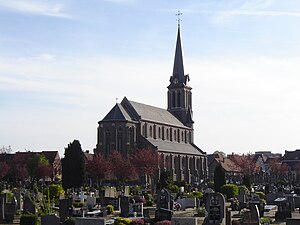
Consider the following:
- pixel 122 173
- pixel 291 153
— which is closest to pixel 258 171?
pixel 291 153

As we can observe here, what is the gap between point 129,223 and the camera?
23.8m

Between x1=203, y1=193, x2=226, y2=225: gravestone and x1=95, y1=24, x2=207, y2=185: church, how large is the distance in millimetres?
68712

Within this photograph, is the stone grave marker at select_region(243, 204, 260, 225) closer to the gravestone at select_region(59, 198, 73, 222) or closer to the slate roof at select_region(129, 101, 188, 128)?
the gravestone at select_region(59, 198, 73, 222)

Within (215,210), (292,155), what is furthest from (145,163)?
(292,155)

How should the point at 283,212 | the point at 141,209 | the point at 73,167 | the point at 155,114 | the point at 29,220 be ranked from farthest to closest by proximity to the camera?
the point at 155,114 < the point at 73,167 < the point at 141,209 < the point at 283,212 < the point at 29,220

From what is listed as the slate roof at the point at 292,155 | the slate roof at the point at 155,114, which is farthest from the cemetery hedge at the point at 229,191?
the slate roof at the point at 292,155

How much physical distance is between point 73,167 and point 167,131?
5144 centimetres

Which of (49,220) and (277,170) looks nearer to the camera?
(49,220)

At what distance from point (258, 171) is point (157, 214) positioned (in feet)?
291

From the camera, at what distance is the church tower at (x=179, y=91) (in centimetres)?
11075

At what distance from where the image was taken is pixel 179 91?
111 metres

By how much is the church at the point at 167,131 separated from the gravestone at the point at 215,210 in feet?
225

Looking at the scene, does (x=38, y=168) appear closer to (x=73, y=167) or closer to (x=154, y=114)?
(x=73, y=167)

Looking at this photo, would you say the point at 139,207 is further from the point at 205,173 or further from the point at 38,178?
the point at 205,173
